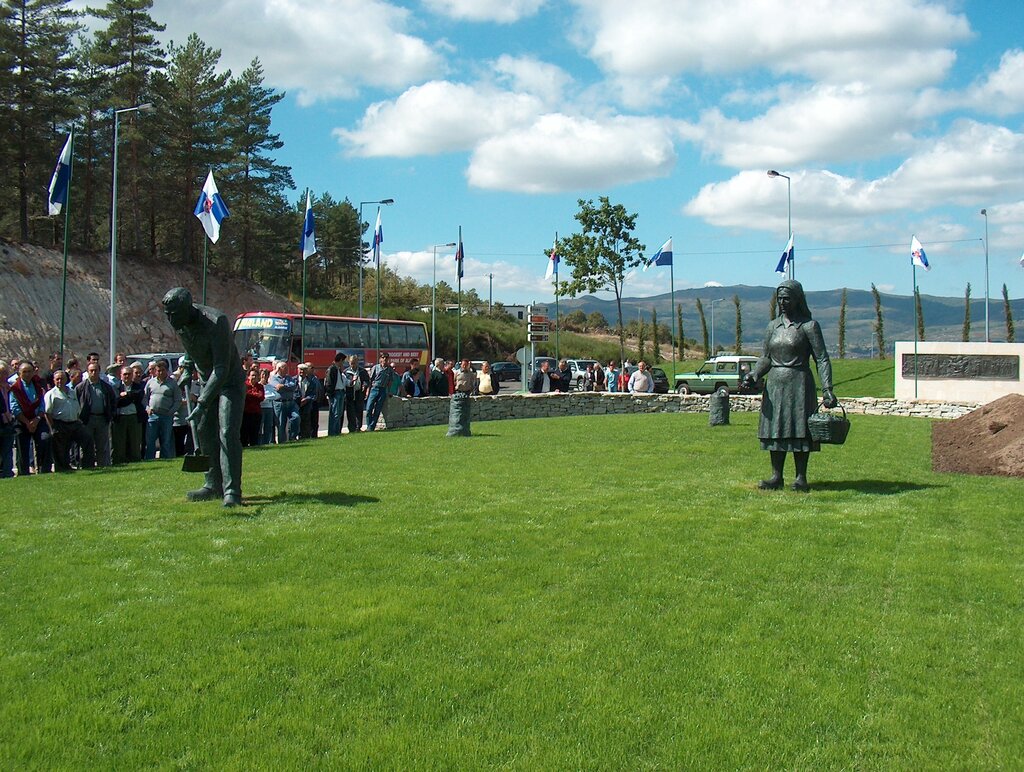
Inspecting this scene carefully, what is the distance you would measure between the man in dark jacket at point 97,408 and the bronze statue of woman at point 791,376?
31.9 feet

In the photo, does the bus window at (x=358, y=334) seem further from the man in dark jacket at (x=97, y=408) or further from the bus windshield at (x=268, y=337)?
the man in dark jacket at (x=97, y=408)

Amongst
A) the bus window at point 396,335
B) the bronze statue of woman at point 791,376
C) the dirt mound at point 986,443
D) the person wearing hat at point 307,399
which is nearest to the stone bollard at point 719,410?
the dirt mound at point 986,443

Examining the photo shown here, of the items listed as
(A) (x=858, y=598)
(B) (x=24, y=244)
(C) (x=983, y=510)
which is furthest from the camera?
(B) (x=24, y=244)

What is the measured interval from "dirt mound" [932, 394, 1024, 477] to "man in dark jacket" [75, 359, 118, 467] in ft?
40.0

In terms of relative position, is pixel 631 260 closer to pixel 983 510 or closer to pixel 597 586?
pixel 983 510

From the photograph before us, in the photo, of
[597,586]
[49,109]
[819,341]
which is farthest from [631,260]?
[597,586]

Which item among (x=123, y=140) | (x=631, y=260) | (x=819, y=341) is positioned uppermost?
(x=123, y=140)

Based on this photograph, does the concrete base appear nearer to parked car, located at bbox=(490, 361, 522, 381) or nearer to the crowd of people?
the crowd of people

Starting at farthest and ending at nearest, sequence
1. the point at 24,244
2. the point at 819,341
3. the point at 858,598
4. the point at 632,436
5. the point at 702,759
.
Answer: the point at 24,244, the point at 632,436, the point at 819,341, the point at 858,598, the point at 702,759

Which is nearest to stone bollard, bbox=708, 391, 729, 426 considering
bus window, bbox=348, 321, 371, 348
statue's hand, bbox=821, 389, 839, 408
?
statue's hand, bbox=821, 389, 839, 408

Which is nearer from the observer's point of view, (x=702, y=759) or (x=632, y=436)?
(x=702, y=759)

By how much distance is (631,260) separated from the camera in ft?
148

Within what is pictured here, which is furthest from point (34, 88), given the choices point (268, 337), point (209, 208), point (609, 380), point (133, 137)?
point (609, 380)

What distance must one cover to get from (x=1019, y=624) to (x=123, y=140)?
4514cm
